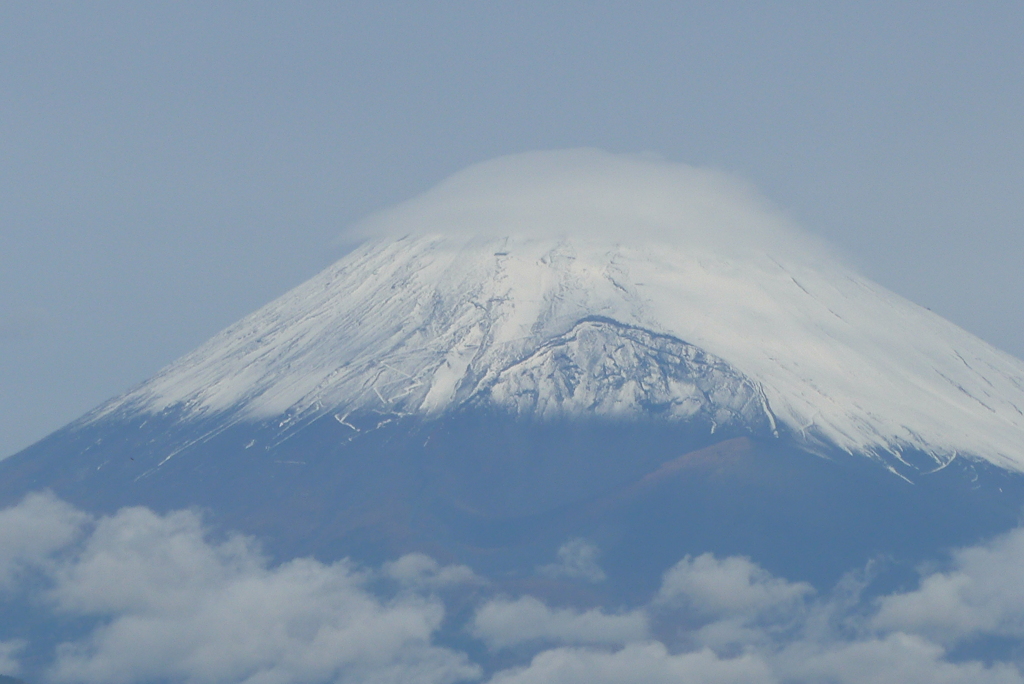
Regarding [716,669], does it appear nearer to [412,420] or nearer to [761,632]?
[761,632]

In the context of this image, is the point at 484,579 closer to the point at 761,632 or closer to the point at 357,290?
the point at 761,632

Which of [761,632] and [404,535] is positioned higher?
[404,535]

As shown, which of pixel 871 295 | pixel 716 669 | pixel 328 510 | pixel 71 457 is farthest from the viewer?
pixel 871 295

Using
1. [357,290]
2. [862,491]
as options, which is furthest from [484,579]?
[357,290]

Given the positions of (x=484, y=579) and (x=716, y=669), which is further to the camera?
(x=484, y=579)

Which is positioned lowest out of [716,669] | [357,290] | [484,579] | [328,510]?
[716,669]

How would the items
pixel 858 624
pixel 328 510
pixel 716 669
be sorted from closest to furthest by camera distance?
pixel 716 669, pixel 858 624, pixel 328 510
